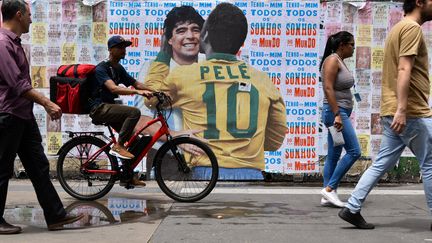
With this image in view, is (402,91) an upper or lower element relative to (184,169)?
upper

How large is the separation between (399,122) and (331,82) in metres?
1.44

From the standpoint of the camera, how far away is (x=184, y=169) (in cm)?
638

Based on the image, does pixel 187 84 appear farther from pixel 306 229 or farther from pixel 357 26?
pixel 306 229

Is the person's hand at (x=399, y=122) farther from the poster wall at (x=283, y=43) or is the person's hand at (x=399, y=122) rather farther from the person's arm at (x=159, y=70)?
the person's arm at (x=159, y=70)

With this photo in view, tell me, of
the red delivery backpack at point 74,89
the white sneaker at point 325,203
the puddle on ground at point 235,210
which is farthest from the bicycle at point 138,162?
the white sneaker at point 325,203

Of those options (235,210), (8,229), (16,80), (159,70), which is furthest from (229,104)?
(8,229)

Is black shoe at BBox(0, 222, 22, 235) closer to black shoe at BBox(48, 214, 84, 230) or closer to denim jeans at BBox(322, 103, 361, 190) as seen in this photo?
black shoe at BBox(48, 214, 84, 230)

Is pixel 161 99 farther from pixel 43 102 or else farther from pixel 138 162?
pixel 43 102

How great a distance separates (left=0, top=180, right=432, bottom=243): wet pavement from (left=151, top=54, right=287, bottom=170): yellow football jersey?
711 millimetres

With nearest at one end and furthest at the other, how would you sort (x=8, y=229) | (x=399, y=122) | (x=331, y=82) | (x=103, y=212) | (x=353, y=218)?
1. (x=399, y=122)
2. (x=8, y=229)
3. (x=353, y=218)
4. (x=103, y=212)
5. (x=331, y=82)

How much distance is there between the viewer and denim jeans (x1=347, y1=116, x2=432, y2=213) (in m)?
4.80

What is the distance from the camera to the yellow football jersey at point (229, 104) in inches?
309

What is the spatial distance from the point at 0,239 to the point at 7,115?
1046 millimetres

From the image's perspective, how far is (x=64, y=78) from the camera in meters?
6.22
